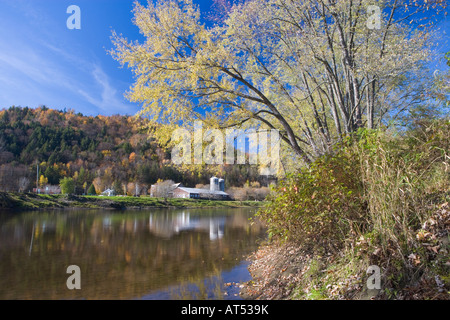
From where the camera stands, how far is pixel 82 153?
108 m

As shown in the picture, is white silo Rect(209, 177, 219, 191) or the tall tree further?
white silo Rect(209, 177, 219, 191)

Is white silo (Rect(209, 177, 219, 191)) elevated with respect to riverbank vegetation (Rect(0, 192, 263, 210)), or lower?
elevated

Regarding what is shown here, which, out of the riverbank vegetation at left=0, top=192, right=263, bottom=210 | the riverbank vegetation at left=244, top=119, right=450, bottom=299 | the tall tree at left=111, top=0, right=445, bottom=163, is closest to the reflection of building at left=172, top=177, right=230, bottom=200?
the riverbank vegetation at left=0, top=192, right=263, bottom=210

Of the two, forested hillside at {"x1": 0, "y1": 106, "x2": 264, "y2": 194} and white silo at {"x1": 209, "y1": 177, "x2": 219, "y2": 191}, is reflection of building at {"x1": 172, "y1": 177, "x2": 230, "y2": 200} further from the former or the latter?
forested hillside at {"x1": 0, "y1": 106, "x2": 264, "y2": 194}

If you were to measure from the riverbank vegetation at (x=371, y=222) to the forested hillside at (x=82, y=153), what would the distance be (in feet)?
249

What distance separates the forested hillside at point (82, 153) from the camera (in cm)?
9008

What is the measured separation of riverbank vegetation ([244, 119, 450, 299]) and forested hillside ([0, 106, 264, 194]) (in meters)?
75.9

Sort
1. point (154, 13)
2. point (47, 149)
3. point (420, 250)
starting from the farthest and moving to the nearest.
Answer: point (47, 149)
point (154, 13)
point (420, 250)

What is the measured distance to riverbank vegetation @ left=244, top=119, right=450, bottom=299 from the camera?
3.69m

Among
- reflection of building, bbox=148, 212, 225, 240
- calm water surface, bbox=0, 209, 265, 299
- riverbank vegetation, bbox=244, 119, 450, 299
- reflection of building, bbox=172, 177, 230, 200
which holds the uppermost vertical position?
riverbank vegetation, bbox=244, 119, 450, 299

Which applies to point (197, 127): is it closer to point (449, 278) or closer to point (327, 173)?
point (327, 173)

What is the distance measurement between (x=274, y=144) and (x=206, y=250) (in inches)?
227

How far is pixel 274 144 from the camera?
1273 centimetres
